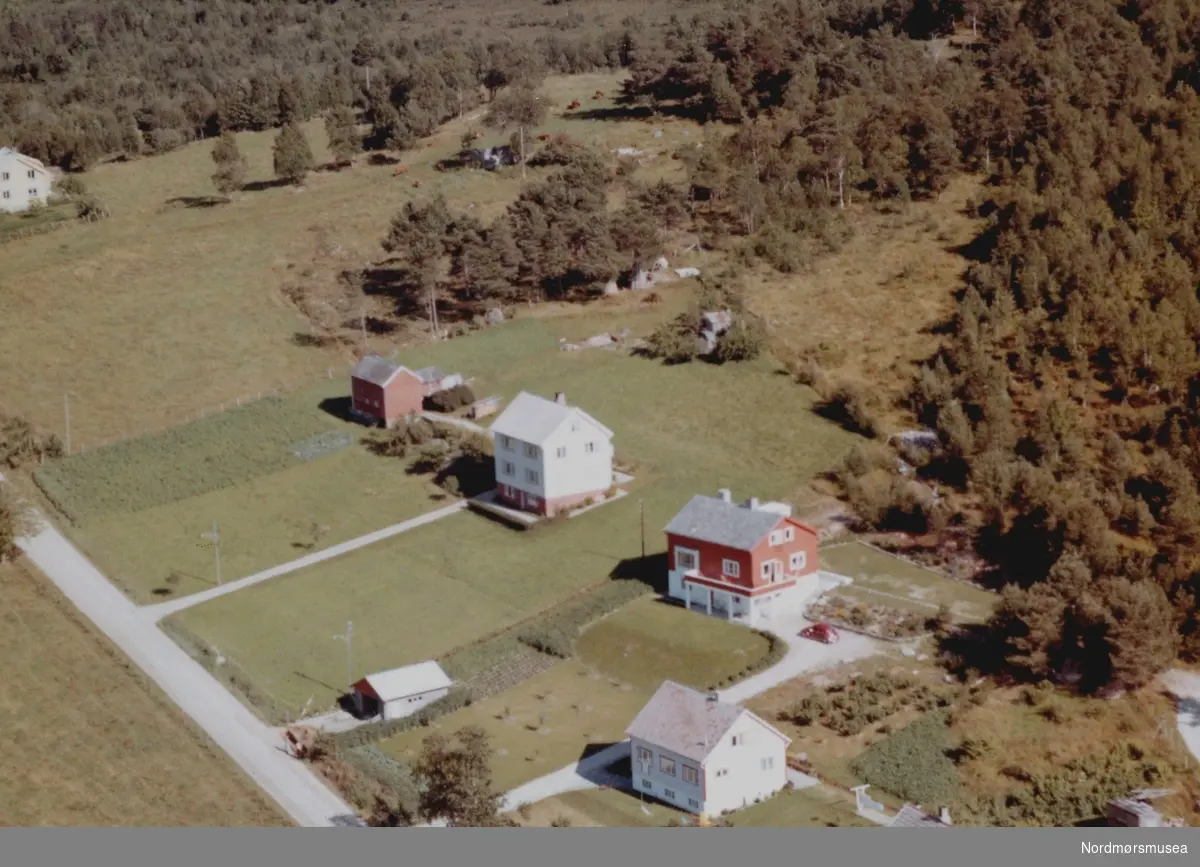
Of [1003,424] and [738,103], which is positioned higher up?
[738,103]

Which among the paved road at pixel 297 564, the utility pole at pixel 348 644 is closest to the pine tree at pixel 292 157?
the paved road at pixel 297 564

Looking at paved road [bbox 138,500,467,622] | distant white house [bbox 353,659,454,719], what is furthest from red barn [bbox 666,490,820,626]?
paved road [bbox 138,500,467,622]

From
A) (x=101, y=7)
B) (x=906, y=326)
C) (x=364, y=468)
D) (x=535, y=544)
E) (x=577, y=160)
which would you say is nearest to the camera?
(x=535, y=544)

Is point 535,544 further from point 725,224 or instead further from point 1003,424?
point 725,224

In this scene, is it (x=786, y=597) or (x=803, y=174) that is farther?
(x=803, y=174)

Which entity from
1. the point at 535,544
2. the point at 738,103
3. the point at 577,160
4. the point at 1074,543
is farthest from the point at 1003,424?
the point at 738,103

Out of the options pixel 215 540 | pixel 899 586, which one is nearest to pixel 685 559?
pixel 899 586

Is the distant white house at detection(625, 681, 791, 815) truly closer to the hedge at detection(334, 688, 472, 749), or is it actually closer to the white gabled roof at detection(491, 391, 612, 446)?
the hedge at detection(334, 688, 472, 749)
